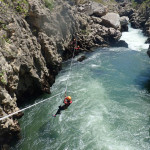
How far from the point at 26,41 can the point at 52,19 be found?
20.8ft

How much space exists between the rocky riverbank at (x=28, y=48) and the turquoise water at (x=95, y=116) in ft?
4.30

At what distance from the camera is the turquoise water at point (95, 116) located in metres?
9.22

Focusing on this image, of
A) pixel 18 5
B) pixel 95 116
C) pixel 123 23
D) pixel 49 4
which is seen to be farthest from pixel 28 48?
pixel 123 23

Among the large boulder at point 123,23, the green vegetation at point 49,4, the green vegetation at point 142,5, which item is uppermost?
the green vegetation at point 142,5

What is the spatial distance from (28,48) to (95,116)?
7656 mm

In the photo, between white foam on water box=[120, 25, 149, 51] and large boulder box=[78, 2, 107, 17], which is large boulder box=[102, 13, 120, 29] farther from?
white foam on water box=[120, 25, 149, 51]

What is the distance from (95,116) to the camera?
1108cm

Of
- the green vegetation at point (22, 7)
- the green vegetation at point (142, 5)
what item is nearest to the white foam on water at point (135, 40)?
the green vegetation at point (142, 5)

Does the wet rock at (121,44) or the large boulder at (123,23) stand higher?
the large boulder at (123,23)

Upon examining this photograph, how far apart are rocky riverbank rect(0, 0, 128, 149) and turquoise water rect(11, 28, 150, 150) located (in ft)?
4.30

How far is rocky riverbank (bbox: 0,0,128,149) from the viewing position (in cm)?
916

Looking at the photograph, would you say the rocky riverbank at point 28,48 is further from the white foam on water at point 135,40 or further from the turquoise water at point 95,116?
the white foam on water at point 135,40

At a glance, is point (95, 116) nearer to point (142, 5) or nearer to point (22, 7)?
point (22, 7)

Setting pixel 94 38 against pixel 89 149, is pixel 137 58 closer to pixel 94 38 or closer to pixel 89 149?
pixel 94 38
